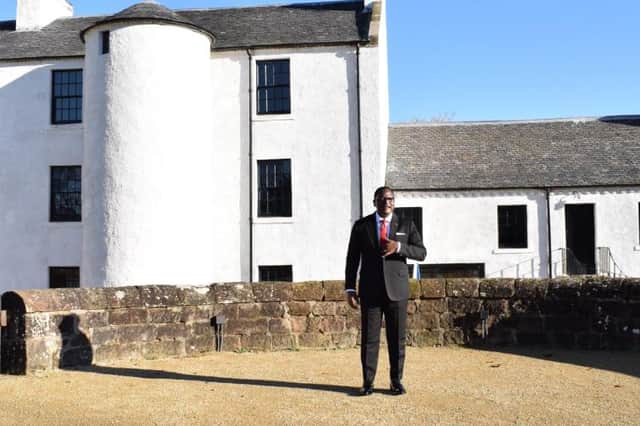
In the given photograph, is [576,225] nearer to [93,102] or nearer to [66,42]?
[93,102]

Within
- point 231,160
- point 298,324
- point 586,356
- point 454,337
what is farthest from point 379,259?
point 231,160

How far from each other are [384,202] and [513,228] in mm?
16257

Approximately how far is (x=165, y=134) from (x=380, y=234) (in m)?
12.2

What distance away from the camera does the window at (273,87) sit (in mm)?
19781

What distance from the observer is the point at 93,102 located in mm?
18000

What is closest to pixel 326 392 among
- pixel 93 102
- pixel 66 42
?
pixel 93 102

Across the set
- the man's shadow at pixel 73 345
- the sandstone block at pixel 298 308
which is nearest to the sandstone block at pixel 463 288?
the sandstone block at pixel 298 308

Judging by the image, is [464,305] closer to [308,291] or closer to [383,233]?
[308,291]

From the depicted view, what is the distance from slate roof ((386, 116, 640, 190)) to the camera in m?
22.0

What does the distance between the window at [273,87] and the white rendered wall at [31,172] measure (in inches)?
222

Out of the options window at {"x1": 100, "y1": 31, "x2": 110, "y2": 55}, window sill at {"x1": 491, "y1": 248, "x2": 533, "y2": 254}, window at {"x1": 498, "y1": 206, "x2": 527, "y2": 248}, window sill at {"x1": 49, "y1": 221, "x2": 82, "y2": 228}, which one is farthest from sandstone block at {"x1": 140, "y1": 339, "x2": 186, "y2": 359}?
window at {"x1": 498, "y1": 206, "x2": 527, "y2": 248}

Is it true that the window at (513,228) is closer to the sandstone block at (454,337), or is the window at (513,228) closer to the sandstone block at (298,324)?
the sandstone block at (454,337)

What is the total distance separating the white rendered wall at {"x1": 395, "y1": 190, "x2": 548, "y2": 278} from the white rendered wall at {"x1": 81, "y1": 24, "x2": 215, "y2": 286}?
737 cm

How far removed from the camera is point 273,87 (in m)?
19.8
